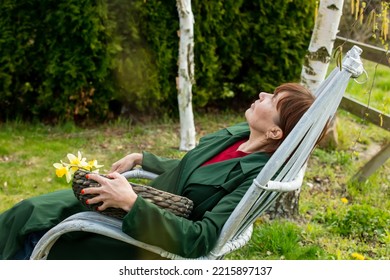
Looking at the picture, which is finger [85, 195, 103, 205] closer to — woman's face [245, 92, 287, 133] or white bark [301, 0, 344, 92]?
woman's face [245, 92, 287, 133]

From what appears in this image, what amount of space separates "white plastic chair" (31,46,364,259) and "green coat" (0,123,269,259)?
2.2 inches

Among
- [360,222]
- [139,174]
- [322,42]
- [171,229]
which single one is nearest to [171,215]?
[171,229]

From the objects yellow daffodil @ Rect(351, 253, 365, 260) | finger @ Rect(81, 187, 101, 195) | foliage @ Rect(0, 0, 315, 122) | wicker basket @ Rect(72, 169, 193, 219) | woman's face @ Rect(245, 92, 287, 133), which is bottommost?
yellow daffodil @ Rect(351, 253, 365, 260)

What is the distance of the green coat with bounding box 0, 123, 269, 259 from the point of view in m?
2.66

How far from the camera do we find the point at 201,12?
22.2 feet

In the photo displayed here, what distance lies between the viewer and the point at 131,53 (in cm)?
657

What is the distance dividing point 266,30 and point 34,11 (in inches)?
89.4

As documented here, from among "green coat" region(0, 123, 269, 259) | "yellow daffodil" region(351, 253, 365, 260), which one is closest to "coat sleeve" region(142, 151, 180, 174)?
"green coat" region(0, 123, 269, 259)

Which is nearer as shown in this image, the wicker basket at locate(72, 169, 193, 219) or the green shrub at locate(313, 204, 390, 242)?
the wicker basket at locate(72, 169, 193, 219)

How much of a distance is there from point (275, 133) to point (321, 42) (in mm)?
1586

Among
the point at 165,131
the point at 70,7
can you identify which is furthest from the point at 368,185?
the point at 70,7

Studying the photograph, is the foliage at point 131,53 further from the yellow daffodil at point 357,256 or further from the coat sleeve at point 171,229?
the coat sleeve at point 171,229

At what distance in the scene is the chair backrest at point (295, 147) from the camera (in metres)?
2.60

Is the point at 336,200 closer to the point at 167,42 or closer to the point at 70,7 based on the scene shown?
the point at 167,42
